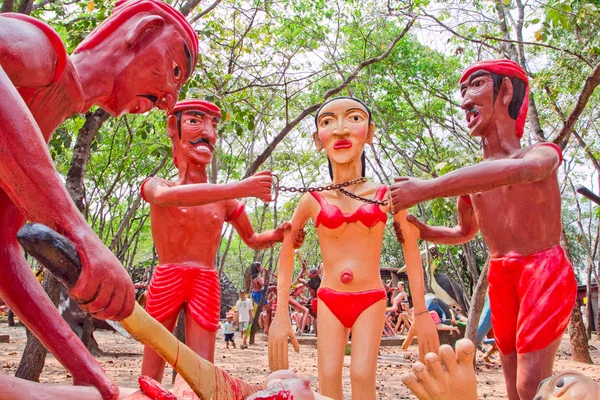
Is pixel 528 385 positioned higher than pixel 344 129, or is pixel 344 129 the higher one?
pixel 344 129

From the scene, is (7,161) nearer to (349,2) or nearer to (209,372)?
(209,372)

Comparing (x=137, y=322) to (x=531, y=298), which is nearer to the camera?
(x=137, y=322)

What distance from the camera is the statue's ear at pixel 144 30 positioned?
5.71 ft

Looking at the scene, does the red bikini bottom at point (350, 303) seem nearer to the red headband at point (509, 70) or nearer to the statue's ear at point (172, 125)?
the red headband at point (509, 70)

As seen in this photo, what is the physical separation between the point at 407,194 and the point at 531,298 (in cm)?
77

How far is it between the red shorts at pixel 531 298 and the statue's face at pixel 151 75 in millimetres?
1768

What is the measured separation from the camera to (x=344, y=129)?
3211mm

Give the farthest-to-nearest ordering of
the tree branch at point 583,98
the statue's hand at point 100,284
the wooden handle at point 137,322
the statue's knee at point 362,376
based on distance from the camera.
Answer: the tree branch at point 583,98 < the statue's knee at point 362,376 < the statue's hand at point 100,284 < the wooden handle at point 137,322

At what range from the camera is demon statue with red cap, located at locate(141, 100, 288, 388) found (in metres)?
3.10

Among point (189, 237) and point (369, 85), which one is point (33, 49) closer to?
point (189, 237)

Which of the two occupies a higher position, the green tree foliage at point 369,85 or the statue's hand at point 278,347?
the green tree foliage at point 369,85

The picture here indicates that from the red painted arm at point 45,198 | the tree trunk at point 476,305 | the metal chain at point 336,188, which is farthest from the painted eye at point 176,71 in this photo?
the tree trunk at point 476,305

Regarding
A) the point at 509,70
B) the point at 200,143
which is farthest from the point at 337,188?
the point at 509,70

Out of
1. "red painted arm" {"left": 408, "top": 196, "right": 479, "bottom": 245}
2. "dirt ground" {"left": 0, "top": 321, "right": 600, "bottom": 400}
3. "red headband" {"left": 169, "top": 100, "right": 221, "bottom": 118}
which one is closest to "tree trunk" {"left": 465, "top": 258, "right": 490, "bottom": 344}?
"dirt ground" {"left": 0, "top": 321, "right": 600, "bottom": 400}
